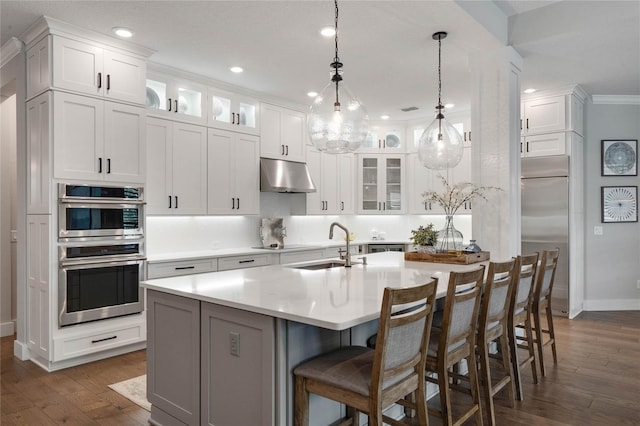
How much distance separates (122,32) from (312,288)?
286 centimetres

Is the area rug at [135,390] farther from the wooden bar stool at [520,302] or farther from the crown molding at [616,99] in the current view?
the crown molding at [616,99]

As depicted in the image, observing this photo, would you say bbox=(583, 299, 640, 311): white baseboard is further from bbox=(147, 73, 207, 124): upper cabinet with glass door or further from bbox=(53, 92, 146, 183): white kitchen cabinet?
bbox=(53, 92, 146, 183): white kitchen cabinet

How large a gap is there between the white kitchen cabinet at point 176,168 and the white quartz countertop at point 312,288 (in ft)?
6.33

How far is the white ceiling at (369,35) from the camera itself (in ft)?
10.9

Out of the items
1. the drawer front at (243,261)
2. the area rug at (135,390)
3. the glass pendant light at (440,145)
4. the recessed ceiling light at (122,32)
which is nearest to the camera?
the area rug at (135,390)

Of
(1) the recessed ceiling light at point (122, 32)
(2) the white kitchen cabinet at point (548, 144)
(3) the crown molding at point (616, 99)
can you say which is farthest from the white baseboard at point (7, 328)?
(3) the crown molding at point (616, 99)

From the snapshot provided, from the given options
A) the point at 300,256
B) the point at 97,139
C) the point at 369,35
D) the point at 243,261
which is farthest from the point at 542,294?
the point at 97,139

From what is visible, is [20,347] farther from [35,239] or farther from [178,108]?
[178,108]

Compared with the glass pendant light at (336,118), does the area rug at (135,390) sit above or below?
below

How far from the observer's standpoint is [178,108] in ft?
16.0

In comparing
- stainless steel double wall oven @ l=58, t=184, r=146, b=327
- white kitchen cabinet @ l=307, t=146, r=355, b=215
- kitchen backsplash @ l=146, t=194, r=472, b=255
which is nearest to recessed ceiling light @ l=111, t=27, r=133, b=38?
stainless steel double wall oven @ l=58, t=184, r=146, b=327

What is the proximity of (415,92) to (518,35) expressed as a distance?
1.85 meters

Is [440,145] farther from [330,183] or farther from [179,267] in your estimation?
[330,183]

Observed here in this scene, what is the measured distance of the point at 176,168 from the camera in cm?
481
